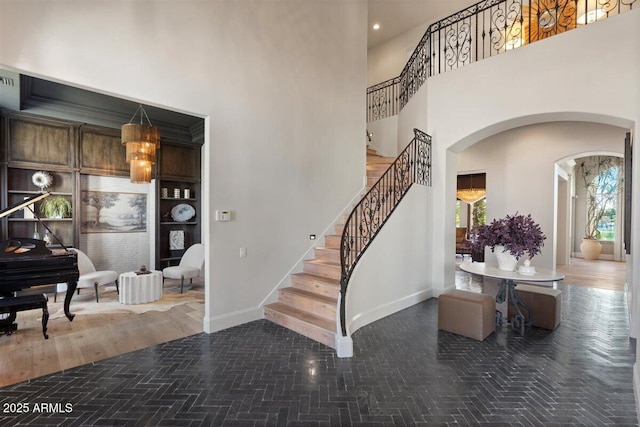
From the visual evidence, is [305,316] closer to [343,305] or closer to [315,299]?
[315,299]

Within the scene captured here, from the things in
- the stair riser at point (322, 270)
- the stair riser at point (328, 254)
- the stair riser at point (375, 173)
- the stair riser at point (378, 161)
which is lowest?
the stair riser at point (322, 270)

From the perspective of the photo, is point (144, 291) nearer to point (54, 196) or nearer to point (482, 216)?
point (54, 196)

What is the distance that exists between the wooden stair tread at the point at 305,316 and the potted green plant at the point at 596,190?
11.4 meters

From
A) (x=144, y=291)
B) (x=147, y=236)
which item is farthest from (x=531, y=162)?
(x=147, y=236)

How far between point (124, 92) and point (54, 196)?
168 inches

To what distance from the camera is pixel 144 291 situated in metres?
5.18

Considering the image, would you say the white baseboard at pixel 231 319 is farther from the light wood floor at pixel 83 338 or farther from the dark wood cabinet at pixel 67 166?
the dark wood cabinet at pixel 67 166

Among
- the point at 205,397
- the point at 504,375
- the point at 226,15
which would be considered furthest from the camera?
the point at 226,15

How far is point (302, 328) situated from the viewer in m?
3.91

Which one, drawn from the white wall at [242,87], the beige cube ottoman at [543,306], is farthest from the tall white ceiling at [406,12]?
the beige cube ottoman at [543,306]

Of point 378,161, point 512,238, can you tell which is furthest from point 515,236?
point 378,161

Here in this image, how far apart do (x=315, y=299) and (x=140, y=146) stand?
11.8 ft

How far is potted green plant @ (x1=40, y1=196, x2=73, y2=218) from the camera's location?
5809 mm

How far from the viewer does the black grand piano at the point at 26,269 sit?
381cm
